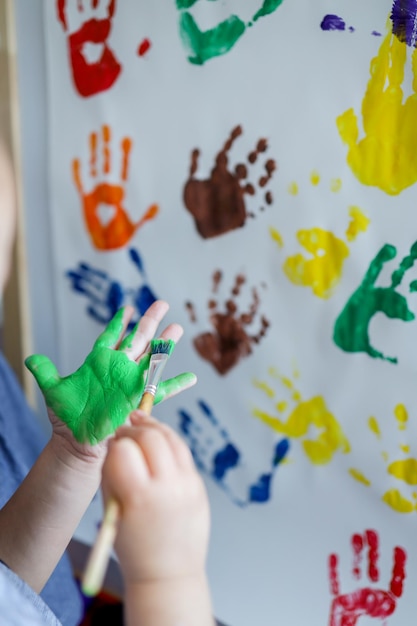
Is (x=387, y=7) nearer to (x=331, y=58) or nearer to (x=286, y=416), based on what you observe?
(x=331, y=58)

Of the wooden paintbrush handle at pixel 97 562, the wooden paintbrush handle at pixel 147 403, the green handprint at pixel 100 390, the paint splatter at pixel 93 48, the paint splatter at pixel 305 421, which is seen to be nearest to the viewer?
the wooden paintbrush handle at pixel 97 562

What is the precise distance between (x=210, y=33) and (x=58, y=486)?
0.55 m

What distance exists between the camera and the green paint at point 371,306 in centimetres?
68

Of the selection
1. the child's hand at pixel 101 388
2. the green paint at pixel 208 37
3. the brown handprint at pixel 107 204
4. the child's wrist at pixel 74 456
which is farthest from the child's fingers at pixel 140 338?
the green paint at pixel 208 37

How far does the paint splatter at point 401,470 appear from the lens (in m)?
0.71

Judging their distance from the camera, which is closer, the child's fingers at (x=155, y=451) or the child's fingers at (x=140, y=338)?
the child's fingers at (x=155, y=451)

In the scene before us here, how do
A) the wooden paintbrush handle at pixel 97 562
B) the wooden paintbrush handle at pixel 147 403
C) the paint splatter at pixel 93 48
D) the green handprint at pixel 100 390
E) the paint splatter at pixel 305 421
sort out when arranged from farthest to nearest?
1. the paint splatter at pixel 93 48
2. the paint splatter at pixel 305 421
3. the green handprint at pixel 100 390
4. the wooden paintbrush handle at pixel 147 403
5. the wooden paintbrush handle at pixel 97 562

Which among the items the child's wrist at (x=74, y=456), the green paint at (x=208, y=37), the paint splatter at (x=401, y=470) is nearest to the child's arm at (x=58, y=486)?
the child's wrist at (x=74, y=456)

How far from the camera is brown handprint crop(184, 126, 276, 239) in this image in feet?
2.53

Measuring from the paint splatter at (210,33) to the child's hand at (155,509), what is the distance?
494 mm

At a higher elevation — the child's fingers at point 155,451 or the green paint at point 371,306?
the green paint at point 371,306

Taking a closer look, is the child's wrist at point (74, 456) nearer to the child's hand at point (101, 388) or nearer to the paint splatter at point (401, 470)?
the child's hand at point (101, 388)

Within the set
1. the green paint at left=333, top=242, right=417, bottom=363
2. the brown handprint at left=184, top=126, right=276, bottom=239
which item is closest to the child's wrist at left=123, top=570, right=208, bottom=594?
the green paint at left=333, top=242, right=417, bottom=363

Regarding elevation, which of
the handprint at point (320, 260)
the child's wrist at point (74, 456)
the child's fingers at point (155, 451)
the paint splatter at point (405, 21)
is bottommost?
the child's wrist at point (74, 456)
